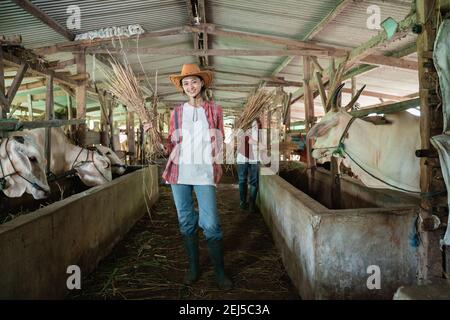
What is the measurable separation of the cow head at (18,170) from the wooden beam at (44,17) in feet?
6.58

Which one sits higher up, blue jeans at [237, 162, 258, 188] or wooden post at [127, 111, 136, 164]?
wooden post at [127, 111, 136, 164]

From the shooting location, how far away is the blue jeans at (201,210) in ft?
9.84

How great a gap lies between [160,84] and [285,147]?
6498 mm

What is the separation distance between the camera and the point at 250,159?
5.76 metres

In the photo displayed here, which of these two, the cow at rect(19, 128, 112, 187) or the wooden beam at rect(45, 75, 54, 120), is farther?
the cow at rect(19, 128, 112, 187)

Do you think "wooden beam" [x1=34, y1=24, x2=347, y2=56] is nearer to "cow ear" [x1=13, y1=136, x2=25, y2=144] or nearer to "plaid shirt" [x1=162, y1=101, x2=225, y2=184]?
"cow ear" [x1=13, y1=136, x2=25, y2=144]

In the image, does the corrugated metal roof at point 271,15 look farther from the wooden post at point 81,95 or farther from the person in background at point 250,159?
the wooden post at point 81,95

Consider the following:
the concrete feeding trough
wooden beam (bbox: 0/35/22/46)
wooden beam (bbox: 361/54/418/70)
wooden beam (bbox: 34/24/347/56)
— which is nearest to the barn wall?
A: wooden beam (bbox: 0/35/22/46)

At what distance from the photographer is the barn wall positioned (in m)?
2.15

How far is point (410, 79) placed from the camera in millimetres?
Answer: 8391

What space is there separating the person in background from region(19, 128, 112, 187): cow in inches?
85.7

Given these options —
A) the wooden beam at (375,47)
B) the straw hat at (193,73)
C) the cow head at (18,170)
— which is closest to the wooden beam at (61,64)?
the cow head at (18,170)

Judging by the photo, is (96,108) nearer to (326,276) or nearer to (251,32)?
(251,32)

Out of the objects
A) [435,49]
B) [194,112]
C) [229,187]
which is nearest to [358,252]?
[435,49]
